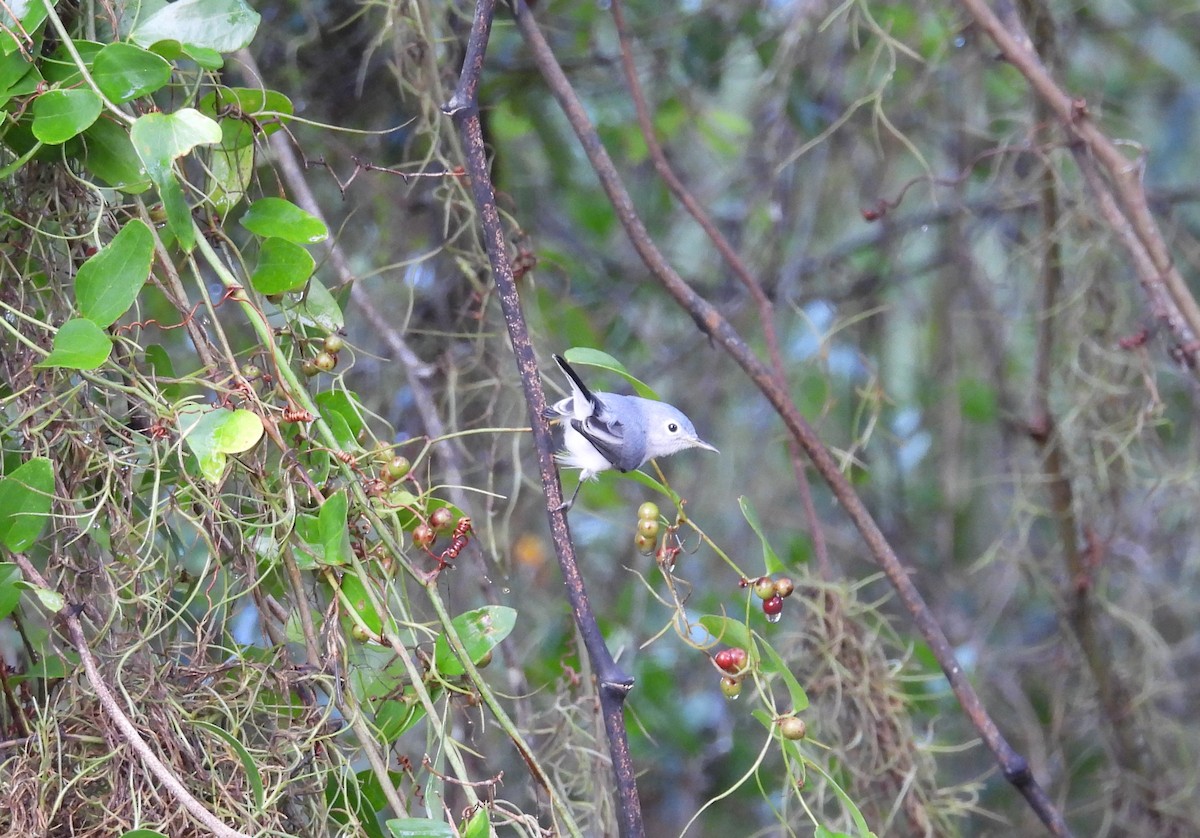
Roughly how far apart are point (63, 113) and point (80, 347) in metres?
0.26

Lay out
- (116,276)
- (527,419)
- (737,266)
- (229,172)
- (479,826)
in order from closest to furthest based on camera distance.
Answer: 1. (479,826)
2. (116,276)
3. (229,172)
4. (737,266)
5. (527,419)

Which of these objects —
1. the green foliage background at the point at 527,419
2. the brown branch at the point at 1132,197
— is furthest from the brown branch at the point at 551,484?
the brown branch at the point at 1132,197

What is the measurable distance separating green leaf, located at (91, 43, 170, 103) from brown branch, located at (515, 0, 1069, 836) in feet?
2.23

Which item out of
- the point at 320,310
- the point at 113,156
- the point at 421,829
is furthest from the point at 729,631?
the point at 113,156

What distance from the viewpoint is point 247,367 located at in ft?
4.25

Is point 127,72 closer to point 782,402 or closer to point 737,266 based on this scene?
point 782,402

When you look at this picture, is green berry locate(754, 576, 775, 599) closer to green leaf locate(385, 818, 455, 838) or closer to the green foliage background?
the green foliage background

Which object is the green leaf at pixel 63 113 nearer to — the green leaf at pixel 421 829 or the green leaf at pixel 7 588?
the green leaf at pixel 7 588

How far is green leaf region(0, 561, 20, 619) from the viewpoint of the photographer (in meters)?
1.22

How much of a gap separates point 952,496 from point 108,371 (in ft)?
7.97

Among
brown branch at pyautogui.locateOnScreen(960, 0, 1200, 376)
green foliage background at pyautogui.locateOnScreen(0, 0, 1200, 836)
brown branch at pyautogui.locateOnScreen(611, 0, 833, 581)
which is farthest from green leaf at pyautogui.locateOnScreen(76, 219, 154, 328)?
brown branch at pyautogui.locateOnScreen(960, 0, 1200, 376)

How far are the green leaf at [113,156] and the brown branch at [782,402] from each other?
0.68 metres

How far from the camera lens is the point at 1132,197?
6.40ft

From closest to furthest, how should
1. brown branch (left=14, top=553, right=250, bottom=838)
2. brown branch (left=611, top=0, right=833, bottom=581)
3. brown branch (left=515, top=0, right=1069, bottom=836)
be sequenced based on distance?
brown branch (left=14, top=553, right=250, bottom=838)
brown branch (left=515, top=0, right=1069, bottom=836)
brown branch (left=611, top=0, right=833, bottom=581)
